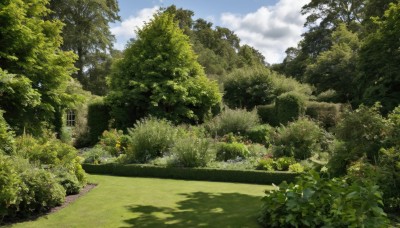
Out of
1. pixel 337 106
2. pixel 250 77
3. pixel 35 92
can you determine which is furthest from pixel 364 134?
pixel 250 77

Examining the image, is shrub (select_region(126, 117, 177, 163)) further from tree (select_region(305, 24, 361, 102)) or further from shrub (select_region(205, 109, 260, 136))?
tree (select_region(305, 24, 361, 102))

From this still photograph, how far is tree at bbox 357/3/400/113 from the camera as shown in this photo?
42.8 feet

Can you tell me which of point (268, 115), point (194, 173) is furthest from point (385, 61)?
point (194, 173)

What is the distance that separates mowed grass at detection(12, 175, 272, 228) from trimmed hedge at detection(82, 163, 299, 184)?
488mm

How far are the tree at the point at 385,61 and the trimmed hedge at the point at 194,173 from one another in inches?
242

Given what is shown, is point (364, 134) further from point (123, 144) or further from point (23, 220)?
point (123, 144)

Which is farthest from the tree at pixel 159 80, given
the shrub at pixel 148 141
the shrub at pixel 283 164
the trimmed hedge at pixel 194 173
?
the shrub at pixel 283 164

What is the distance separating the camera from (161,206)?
259 inches

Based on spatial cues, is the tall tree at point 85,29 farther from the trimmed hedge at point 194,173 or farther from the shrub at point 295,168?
the shrub at point 295,168

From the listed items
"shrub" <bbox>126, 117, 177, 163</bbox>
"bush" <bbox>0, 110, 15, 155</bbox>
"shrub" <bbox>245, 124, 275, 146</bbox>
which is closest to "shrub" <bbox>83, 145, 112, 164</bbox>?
"shrub" <bbox>126, 117, 177, 163</bbox>

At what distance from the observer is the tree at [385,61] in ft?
42.8

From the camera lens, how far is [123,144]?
43.1ft

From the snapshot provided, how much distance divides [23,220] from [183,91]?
11.3m

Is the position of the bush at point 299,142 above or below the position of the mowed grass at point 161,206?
above
